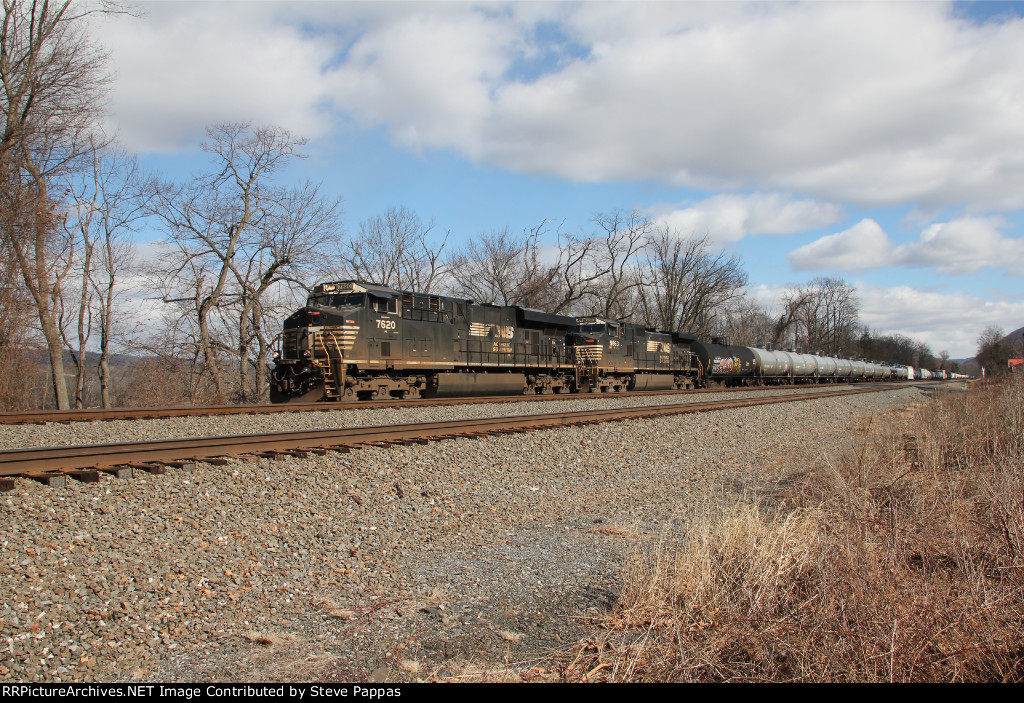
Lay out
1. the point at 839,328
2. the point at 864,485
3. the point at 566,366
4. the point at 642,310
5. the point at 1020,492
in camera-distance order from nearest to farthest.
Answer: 1. the point at 1020,492
2. the point at 864,485
3. the point at 566,366
4. the point at 642,310
5. the point at 839,328

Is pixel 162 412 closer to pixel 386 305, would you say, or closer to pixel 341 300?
pixel 341 300

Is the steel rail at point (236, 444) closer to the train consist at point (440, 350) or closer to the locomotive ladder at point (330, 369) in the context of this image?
the locomotive ladder at point (330, 369)

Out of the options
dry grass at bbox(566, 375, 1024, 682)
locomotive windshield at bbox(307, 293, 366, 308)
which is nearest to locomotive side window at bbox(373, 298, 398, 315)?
locomotive windshield at bbox(307, 293, 366, 308)

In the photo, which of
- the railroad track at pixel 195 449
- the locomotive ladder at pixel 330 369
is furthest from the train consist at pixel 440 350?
the railroad track at pixel 195 449

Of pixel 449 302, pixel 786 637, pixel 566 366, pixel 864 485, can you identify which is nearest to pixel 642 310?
pixel 566 366

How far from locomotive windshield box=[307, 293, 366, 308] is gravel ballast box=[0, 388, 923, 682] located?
31.0 ft

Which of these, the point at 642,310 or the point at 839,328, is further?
the point at 839,328

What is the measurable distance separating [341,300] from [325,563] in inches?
510

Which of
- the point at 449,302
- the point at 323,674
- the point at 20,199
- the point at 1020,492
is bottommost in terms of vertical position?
the point at 323,674

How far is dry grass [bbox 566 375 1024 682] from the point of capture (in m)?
3.03

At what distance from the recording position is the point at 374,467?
7.10m

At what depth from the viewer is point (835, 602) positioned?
3561 mm
